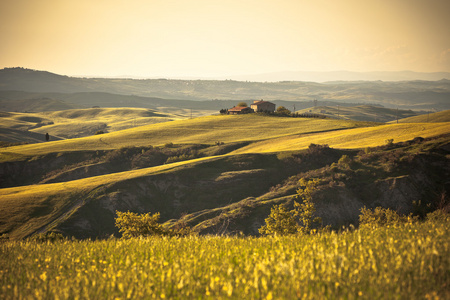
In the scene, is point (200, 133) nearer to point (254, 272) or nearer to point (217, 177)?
point (217, 177)

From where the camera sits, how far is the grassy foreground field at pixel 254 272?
846 cm

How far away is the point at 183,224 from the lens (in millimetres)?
74312

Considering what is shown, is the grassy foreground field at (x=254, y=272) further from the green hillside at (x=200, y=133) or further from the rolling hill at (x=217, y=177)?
the green hillside at (x=200, y=133)

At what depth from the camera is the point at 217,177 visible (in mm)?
99312

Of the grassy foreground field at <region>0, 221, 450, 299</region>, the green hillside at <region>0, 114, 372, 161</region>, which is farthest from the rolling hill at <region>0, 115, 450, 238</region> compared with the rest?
the grassy foreground field at <region>0, 221, 450, 299</region>

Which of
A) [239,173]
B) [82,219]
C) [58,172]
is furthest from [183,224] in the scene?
[58,172]

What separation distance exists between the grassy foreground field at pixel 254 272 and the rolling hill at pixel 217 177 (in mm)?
60178

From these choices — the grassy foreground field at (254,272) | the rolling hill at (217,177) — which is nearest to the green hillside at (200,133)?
the rolling hill at (217,177)

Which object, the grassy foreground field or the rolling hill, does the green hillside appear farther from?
the grassy foreground field

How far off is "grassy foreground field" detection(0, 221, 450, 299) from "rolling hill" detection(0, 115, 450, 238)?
60178 mm

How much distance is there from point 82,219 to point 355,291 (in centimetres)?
7673

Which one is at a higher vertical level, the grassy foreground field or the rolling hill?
the grassy foreground field

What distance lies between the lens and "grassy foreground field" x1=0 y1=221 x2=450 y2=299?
8.46 metres

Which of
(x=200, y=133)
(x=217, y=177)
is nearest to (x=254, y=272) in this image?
(x=217, y=177)
